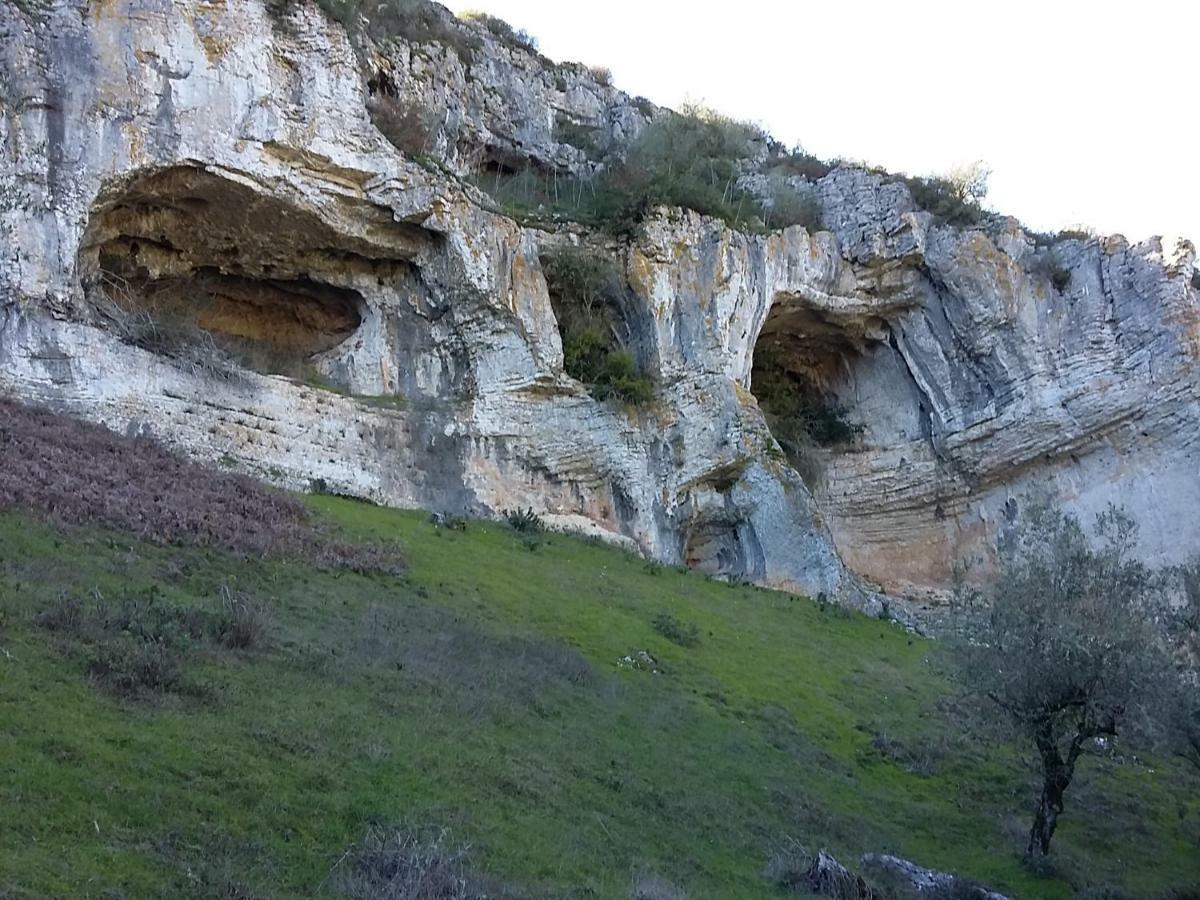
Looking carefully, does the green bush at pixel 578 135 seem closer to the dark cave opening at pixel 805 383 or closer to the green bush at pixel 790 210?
the green bush at pixel 790 210

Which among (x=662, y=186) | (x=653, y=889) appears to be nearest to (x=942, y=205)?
(x=662, y=186)

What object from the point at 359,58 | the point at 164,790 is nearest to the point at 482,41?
the point at 359,58

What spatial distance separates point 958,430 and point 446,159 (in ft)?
57.9

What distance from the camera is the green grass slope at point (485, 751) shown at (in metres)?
8.48

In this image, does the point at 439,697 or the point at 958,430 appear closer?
the point at 439,697

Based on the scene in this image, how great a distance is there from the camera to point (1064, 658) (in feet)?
42.5

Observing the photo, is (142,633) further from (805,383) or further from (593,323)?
(805,383)

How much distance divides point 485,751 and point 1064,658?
6679 mm

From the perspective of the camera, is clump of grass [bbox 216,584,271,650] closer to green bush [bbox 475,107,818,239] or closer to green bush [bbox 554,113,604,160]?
green bush [bbox 475,107,818,239]

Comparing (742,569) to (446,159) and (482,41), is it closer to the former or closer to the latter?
(446,159)

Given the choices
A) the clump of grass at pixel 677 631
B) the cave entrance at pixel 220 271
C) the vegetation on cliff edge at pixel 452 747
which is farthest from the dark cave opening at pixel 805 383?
the clump of grass at pixel 677 631

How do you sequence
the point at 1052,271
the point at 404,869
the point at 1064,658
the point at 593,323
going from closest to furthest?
the point at 404,869, the point at 1064,658, the point at 593,323, the point at 1052,271

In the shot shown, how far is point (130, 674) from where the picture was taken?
10773 millimetres

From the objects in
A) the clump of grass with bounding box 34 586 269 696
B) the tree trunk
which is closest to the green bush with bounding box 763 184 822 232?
the tree trunk
